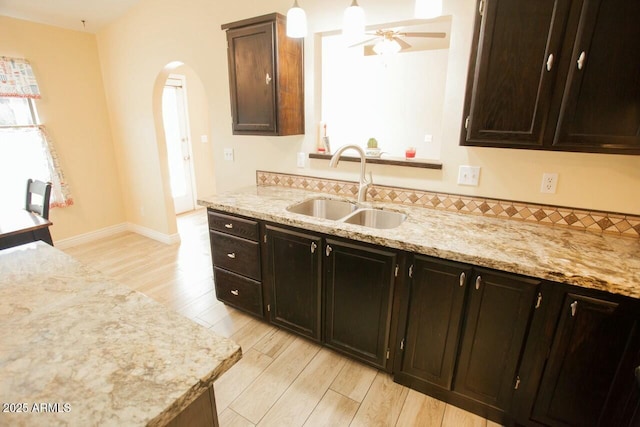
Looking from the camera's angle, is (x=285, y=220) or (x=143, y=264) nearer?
(x=285, y=220)

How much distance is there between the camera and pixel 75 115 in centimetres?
359

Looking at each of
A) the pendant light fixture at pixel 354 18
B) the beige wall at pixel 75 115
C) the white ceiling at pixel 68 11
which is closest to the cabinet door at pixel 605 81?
the pendant light fixture at pixel 354 18

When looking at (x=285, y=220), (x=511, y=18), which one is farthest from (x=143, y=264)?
(x=511, y=18)

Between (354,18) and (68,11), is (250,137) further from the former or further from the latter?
(68,11)

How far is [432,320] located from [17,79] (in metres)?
4.25

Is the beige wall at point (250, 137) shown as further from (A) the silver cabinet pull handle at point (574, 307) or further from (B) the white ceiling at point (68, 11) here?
(A) the silver cabinet pull handle at point (574, 307)

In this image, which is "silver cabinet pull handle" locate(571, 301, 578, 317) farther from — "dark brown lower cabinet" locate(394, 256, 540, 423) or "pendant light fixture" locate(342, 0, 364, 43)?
"pendant light fixture" locate(342, 0, 364, 43)

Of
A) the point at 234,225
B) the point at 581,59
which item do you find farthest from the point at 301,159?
the point at 581,59

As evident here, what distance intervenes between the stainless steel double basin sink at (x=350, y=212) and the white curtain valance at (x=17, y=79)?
3117 millimetres

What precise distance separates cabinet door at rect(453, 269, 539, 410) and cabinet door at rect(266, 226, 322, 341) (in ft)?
2.83

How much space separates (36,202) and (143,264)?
3.60ft

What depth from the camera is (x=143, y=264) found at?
3.37 metres

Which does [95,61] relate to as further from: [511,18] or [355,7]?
[511,18]

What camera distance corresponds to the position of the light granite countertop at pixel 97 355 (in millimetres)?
652
